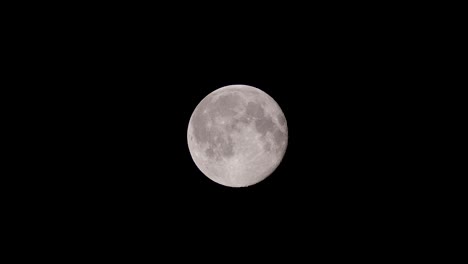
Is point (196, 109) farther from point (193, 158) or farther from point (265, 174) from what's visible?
point (265, 174)

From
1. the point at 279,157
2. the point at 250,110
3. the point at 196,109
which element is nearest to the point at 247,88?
the point at 250,110

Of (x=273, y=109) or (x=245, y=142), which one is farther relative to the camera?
(x=273, y=109)

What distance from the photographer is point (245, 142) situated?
4.59m

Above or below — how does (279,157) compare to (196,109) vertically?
below

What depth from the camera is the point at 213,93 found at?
5082 millimetres

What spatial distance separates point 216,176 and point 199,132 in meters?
0.72

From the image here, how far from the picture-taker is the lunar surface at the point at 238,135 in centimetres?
461

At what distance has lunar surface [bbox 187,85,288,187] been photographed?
15.1 ft

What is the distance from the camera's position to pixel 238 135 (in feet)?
15.0

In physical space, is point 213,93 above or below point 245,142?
above

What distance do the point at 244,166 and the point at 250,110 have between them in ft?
2.65

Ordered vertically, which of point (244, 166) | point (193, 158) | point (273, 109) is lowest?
point (244, 166)

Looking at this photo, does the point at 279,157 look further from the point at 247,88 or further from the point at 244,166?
the point at 247,88

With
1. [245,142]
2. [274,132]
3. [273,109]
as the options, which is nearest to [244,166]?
[245,142]
